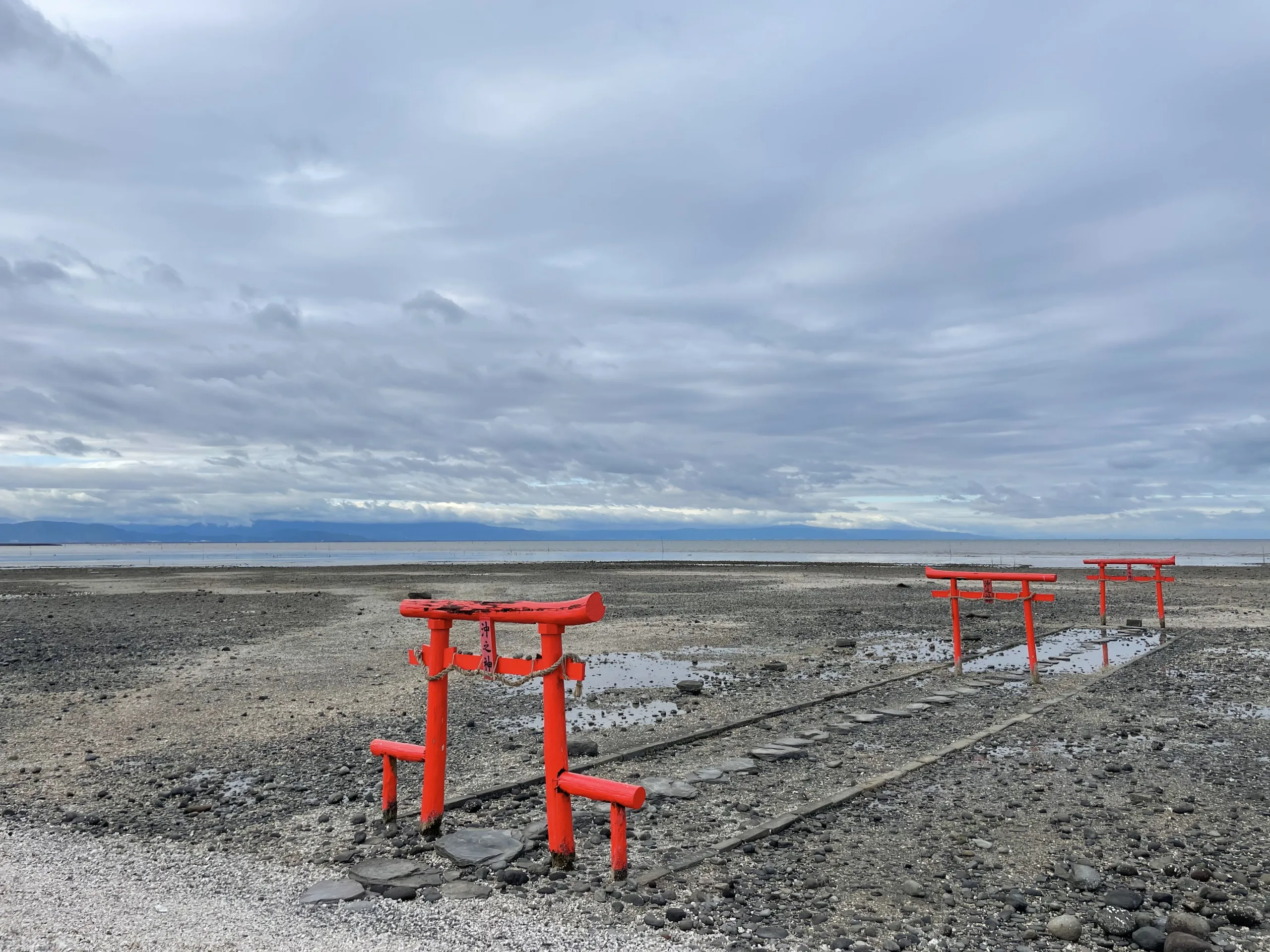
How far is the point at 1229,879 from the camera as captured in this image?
5773 millimetres

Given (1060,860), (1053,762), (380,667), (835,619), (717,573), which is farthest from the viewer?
(717,573)

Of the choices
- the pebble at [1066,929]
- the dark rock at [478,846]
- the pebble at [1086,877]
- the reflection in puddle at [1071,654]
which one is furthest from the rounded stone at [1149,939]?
the reflection in puddle at [1071,654]

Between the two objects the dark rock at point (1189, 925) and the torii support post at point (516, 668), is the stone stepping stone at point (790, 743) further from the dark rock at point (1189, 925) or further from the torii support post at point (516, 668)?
the dark rock at point (1189, 925)

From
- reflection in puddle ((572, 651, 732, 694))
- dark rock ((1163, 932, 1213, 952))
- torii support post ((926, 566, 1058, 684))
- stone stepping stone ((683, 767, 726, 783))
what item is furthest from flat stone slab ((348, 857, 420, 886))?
torii support post ((926, 566, 1058, 684))

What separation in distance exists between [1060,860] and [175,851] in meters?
6.76

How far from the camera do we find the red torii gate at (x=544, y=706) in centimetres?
580

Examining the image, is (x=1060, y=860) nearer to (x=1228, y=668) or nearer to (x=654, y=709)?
(x=654, y=709)

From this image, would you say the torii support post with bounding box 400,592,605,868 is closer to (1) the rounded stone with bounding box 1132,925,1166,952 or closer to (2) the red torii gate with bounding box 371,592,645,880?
(2) the red torii gate with bounding box 371,592,645,880

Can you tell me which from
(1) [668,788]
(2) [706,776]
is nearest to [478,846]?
(1) [668,788]

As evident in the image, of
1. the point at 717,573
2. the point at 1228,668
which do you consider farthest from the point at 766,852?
the point at 717,573

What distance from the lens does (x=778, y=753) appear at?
30.6 ft

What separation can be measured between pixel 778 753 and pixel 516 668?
420 centimetres

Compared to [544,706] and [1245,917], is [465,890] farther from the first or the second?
[1245,917]

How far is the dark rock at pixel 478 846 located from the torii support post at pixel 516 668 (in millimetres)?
203
